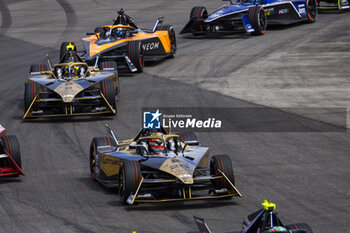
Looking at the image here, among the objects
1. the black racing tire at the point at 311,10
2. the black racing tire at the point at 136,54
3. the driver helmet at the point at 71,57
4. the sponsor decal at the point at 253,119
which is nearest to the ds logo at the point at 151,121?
the sponsor decal at the point at 253,119

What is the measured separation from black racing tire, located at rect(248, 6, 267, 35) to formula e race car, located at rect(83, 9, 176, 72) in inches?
178

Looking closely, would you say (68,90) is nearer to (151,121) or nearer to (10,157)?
(10,157)

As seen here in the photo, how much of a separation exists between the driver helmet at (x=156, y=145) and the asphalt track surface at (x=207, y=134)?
3.83ft

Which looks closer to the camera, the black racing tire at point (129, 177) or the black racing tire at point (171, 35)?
the black racing tire at point (129, 177)

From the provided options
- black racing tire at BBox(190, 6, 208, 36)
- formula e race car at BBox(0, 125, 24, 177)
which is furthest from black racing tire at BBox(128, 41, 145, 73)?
formula e race car at BBox(0, 125, 24, 177)

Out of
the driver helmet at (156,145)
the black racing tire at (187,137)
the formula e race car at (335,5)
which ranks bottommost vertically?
the formula e race car at (335,5)

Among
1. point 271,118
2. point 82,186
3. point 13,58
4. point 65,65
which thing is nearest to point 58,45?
point 13,58

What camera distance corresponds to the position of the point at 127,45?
25062 mm

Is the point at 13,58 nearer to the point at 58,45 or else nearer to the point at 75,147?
the point at 58,45

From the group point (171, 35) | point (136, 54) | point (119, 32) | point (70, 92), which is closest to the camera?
point (70, 92)

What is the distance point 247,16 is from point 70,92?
13450mm

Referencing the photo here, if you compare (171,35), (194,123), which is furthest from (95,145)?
(171,35)

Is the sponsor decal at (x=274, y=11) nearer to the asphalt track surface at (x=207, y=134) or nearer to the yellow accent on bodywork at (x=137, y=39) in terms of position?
the asphalt track surface at (x=207, y=134)

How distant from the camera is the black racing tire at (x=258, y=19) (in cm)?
3067
